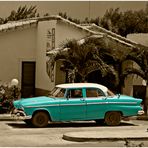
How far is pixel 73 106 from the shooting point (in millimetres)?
19453

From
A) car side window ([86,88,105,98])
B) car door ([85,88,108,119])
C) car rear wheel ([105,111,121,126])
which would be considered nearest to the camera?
car door ([85,88,108,119])

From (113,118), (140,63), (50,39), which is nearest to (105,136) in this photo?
(113,118)

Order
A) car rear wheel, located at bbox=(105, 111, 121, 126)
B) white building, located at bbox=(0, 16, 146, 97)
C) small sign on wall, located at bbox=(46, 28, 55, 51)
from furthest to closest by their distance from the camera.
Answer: white building, located at bbox=(0, 16, 146, 97)
small sign on wall, located at bbox=(46, 28, 55, 51)
car rear wheel, located at bbox=(105, 111, 121, 126)

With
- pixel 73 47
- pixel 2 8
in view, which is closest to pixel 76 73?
pixel 73 47

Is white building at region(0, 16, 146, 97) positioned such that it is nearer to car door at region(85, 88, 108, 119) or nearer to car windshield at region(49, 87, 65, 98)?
car windshield at region(49, 87, 65, 98)

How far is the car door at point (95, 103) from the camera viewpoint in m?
19.6

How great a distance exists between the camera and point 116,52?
24406 mm

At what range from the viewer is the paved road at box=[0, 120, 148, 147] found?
15.2 metres

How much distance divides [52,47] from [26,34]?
2923 mm

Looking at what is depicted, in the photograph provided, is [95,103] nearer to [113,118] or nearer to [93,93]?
[93,93]

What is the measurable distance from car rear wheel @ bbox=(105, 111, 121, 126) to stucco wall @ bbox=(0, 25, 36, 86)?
9.60 meters

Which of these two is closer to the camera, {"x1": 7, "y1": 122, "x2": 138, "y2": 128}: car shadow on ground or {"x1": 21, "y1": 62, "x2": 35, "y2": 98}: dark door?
{"x1": 7, "y1": 122, "x2": 138, "y2": 128}: car shadow on ground

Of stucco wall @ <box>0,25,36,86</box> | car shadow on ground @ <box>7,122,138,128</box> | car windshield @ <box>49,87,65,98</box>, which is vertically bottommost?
car shadow on ground @ <box>7,122,138,128</box>

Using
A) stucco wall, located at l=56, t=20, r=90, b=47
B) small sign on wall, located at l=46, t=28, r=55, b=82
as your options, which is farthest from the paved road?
stucco wall, located at l=56, t=20, r=90, b=47
